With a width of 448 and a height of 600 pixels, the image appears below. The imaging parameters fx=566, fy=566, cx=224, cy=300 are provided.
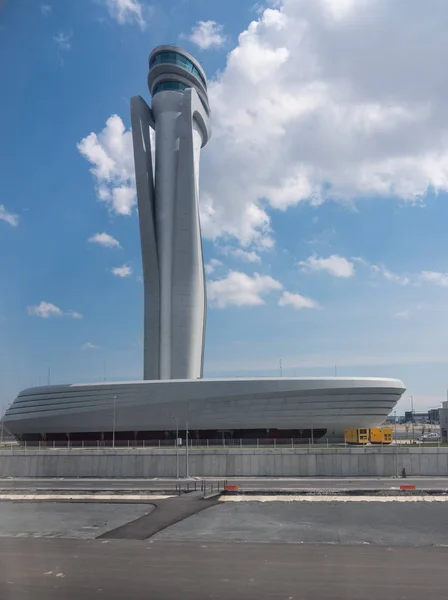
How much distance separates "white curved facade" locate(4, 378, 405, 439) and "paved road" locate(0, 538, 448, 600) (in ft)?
167

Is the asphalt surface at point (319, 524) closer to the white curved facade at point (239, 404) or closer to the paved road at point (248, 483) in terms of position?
the paved road at point (248, 483)

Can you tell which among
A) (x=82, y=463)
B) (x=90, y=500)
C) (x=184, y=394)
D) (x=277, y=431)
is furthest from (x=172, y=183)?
(x=90, y=500)

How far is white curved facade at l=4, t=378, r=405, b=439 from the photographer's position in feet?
225

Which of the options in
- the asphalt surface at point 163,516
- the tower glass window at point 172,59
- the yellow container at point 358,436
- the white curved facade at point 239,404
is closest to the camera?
the asphalt surface at point 163,516

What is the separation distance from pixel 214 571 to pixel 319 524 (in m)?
7.90

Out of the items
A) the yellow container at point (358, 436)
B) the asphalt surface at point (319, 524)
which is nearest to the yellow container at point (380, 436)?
the yellow container at point (358, 436)

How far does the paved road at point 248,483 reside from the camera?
111 feet

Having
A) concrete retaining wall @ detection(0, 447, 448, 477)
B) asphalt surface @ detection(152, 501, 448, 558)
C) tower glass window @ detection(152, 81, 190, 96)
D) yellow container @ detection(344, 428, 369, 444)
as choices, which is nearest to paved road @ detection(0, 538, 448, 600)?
asphalt surface @ detection(152, 501, 448, 558)

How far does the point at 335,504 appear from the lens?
25656mm

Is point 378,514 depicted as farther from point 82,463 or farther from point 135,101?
point 135,101

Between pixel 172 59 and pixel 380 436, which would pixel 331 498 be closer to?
pixel 380 436

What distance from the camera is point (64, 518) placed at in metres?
23.2

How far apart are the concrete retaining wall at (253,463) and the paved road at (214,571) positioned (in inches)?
963

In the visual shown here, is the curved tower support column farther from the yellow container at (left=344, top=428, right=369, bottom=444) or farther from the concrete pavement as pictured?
the concrete pavement
